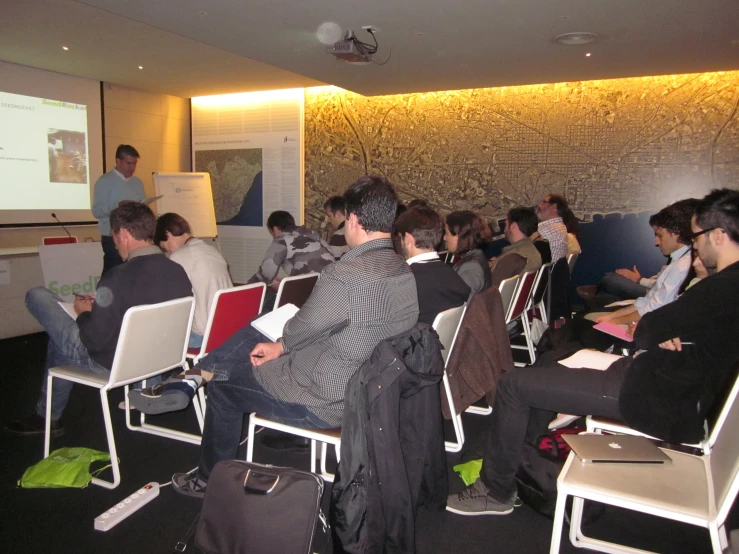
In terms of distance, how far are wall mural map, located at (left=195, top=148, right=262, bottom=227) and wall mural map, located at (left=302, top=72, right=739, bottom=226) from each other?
0.83 metres

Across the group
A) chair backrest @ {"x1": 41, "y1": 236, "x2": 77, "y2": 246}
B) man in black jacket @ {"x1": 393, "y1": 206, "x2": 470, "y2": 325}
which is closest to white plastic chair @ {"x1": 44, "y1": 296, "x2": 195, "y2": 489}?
man in black jacket @ {"x1": 393, "y1": 206, "x2": 470, "y2": 325}

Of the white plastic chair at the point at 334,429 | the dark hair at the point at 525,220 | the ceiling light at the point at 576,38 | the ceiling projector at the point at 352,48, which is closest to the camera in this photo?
the white plastic chair at the point at 334,429

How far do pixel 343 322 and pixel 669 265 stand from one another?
7.52ft

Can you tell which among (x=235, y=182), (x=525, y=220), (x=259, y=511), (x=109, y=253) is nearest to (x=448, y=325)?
(x=259, y=511)

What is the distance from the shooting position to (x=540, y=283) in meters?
4.40

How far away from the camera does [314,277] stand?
330 cm

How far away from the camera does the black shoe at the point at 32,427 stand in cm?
289

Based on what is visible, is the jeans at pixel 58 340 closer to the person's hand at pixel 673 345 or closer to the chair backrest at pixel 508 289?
the chair backrest at pixel 508 289

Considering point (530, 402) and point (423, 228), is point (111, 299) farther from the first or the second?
point (530, 402)

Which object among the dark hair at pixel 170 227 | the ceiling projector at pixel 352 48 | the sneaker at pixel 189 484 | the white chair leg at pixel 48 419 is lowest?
the sneaker at pixel 189 484

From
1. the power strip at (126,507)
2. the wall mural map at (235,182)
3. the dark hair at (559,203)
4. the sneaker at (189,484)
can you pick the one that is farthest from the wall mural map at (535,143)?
the power strip at (126,507)

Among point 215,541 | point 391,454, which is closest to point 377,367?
point 391,454

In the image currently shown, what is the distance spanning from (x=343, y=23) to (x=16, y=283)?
13.2 ft

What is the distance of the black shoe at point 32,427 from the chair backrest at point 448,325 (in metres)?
2.18
